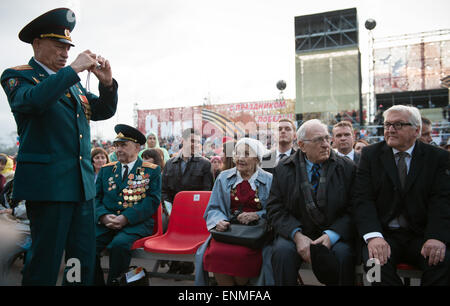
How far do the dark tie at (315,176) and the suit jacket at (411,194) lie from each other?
0.32m

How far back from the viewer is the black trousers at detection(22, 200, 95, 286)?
180cm

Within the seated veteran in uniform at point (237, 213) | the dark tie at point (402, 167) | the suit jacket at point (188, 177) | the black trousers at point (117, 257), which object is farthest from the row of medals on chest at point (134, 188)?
the dark tie at point (402, 167)

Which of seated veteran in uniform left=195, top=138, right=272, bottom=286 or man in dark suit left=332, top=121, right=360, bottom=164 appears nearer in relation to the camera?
seated veteran in uniform left=195, top=138, right=272, bottom=286

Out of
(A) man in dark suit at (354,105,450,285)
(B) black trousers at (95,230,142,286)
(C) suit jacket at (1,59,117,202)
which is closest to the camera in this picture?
(C) suit jacket at (1,59,117,202)

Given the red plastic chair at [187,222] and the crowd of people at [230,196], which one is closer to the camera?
the crowd of people at [230,196]

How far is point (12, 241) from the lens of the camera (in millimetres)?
1919

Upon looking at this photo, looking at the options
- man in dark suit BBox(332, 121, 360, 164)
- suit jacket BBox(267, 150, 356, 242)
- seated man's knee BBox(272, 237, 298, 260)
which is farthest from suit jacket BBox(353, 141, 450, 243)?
man in dark suit BBox(332, 121, 360, 164)

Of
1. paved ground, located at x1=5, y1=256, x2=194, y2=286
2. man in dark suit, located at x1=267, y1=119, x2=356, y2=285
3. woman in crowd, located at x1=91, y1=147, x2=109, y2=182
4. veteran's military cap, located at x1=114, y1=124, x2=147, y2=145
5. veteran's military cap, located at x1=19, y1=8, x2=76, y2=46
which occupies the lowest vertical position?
paved ground, located at x1=5, y1=256, x2=194, y2=286

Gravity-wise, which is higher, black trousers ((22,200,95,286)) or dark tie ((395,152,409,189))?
dark tie ((395,152,409,189))

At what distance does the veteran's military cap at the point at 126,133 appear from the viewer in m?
3.52

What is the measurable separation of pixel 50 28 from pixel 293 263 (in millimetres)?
2371

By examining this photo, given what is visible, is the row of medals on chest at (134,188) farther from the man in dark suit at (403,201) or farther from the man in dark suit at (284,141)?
the man in dark suit at (403,201)

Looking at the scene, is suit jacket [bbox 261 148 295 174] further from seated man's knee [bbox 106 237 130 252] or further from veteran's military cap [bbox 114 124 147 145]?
seated man's knee [bbox 106 237 130 252]

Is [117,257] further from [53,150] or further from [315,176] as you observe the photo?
[315,176]
